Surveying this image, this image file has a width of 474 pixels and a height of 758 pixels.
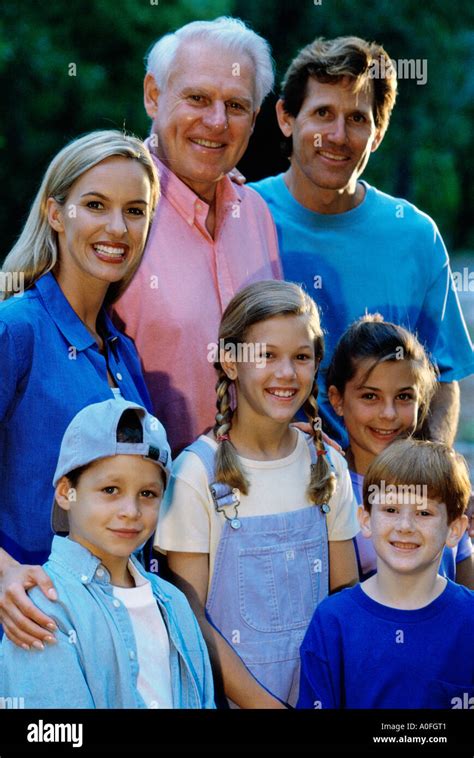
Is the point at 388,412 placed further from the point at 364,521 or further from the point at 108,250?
the point at 108,250

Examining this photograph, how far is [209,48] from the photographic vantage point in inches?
125

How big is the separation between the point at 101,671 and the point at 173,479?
52 centimetres

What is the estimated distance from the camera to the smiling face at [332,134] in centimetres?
344

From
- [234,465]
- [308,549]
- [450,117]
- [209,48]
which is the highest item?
[450,117]

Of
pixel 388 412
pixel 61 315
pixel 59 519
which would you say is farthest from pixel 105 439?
pixel 388 412

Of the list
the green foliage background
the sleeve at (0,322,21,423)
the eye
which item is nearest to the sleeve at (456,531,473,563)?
the eye

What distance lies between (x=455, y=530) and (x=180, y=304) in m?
0.90

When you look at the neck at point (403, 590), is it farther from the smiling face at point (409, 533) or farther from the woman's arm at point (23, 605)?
the woman's arm at point (23, 605)

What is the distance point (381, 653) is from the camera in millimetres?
2750

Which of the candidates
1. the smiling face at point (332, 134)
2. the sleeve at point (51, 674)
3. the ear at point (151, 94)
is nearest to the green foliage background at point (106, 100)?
the smiling face at point (332, 134)

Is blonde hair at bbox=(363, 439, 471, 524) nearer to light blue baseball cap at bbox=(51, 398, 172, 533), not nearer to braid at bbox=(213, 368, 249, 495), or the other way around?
braid at bbox=(213, 368, 249, 495)

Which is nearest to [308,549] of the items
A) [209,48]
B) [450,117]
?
[209,48]

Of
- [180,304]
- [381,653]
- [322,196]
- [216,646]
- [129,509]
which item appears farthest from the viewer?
[322,196]
